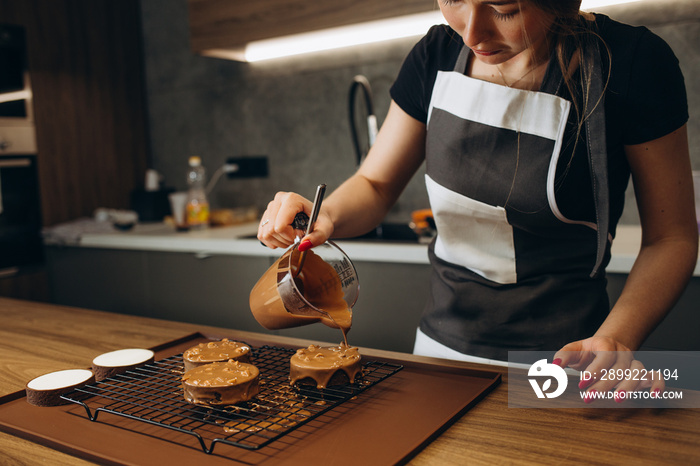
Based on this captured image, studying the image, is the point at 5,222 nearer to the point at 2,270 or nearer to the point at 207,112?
the point at 2,270

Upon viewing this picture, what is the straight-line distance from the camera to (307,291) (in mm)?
966

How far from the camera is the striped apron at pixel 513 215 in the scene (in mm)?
1040

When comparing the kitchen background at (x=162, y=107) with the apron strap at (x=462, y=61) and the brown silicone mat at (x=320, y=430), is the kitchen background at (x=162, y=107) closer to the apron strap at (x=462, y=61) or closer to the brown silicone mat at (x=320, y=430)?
the apron strap at (x=462, y=61)

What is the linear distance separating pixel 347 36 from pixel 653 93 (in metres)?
1.64

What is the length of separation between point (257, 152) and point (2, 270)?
4.11 feet

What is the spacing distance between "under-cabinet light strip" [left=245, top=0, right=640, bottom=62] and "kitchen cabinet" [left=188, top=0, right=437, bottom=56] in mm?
30

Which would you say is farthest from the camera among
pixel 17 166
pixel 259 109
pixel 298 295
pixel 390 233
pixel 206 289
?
pixel 259 109

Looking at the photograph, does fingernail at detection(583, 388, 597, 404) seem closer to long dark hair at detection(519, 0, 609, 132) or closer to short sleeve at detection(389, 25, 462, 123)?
long dark hair at detection(519, 0, 609, 132)

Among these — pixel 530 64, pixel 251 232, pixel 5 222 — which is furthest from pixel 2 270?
pixel 530 64

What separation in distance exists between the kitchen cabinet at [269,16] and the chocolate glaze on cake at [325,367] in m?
1.44

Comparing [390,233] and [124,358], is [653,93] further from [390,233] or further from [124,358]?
[390,233]

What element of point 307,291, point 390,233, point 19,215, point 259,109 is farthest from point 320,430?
point 19,215

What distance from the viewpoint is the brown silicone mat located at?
0.69 meters

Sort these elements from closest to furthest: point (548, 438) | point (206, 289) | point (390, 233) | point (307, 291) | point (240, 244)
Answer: point (548, 438) → point (307, 291) → point (240, 244) → point (206, 289) → point (390, 233)
